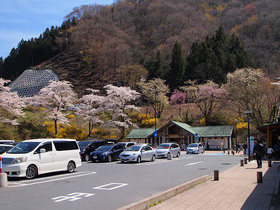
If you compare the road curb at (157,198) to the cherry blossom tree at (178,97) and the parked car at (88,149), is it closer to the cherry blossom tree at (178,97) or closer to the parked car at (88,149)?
the parked car at (88,149)

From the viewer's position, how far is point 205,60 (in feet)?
234

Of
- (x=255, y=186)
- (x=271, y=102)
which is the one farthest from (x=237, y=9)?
(x=255, y=186)

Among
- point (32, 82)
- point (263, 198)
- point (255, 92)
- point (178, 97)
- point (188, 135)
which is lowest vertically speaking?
point (263, 198)

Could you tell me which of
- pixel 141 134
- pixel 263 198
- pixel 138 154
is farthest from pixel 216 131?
pixel 263 198

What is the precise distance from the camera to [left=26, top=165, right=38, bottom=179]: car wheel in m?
13.5

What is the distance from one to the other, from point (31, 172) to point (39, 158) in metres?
0.76

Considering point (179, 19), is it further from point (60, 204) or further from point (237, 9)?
point (60, 204)

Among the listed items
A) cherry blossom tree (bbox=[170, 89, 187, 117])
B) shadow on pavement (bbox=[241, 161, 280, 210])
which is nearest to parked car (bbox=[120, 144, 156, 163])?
shadow on pavement (bbox=[241, 161, 280, 210])

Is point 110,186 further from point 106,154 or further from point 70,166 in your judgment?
point 106,154

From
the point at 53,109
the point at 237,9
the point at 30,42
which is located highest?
the point at 237,9

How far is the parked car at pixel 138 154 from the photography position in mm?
22109

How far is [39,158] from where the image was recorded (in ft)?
45.8

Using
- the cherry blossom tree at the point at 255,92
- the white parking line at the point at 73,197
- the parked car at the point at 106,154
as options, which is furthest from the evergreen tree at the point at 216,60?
the white parking line at the point at 73,197

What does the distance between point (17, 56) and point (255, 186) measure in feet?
378
